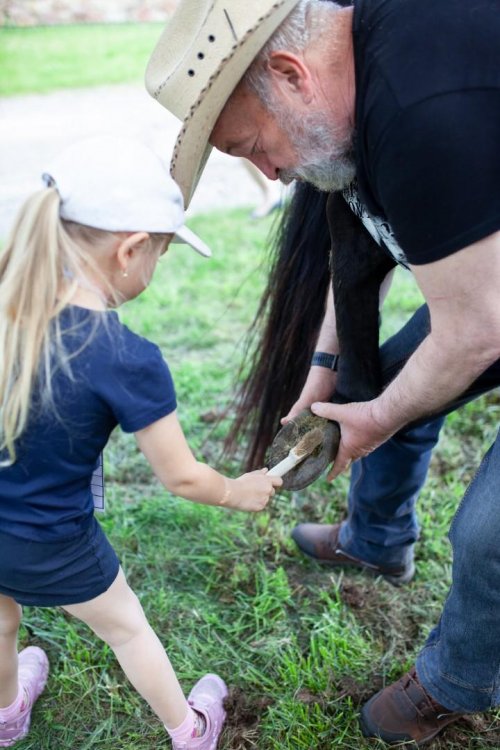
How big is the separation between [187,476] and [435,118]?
719 mm

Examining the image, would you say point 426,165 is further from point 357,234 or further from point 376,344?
point 376,344

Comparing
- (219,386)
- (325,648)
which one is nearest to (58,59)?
(219,386)

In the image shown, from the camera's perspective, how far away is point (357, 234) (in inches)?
69.4

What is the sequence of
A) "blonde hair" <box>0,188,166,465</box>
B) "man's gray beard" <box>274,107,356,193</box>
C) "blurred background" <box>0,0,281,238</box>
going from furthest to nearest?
"blurred background" <box>0,0,281,238</box> → "man's gray beard" <box>274,107,356,193</box> → "blonde hair" <box>0,188,166,465</box>

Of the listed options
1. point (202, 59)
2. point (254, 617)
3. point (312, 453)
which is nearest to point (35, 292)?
point (202, 59)

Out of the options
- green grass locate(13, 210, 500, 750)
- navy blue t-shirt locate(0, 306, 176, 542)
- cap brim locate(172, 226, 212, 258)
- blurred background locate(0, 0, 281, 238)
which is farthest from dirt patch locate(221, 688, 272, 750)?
blurred background locate(0, 0, 281, 238)

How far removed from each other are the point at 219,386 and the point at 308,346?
0.91m

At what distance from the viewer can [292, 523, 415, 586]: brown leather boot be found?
6.94 feet

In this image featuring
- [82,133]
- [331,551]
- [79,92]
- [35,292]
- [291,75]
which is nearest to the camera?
[35,292]

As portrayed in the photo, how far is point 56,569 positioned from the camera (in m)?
1.38

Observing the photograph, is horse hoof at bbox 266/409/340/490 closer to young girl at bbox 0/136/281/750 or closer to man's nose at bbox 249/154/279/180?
young girl at bbox 0/136/281/750

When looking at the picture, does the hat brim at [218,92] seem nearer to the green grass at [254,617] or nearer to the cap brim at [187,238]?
the cap brim at [187,238]

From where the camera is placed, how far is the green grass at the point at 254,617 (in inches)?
67.9

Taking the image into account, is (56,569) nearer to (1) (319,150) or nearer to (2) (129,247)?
(2) (129,247)
